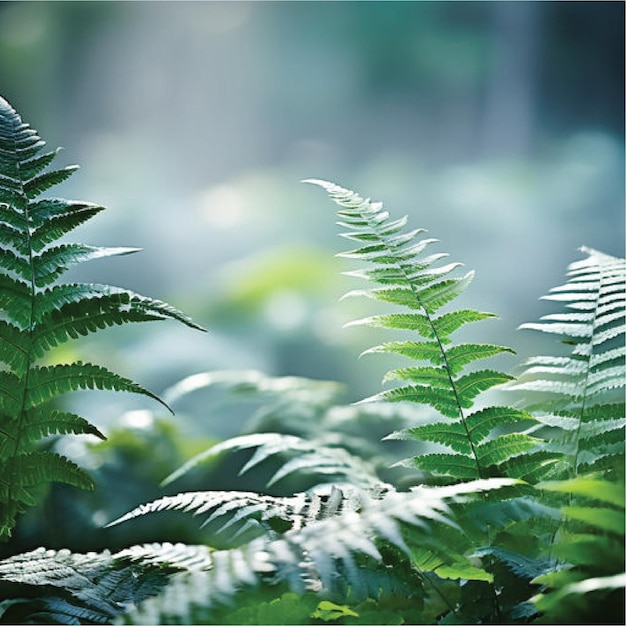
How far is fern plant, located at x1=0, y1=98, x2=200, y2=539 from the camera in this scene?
527mm

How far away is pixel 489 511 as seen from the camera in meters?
0.45

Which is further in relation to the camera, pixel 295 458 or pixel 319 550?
pixel 295 458

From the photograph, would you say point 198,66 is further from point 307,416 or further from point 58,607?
point 58,607

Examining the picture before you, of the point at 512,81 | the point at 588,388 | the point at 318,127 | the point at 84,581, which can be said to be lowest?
the point at 84,581

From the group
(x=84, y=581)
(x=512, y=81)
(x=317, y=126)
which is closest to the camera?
(x=84, y=581)

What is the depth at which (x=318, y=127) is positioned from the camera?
101 inches

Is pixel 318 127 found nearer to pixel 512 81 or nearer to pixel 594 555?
pixel 512 81

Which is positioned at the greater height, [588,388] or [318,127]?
[318,127]

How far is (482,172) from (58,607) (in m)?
2.32

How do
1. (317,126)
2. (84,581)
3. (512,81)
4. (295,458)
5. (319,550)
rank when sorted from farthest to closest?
(317,126)
(512,81)
(295,458)
(84,581)
(319,550)

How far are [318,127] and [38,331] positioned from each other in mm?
2137

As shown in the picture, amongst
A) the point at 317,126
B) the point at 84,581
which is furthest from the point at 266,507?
the point at 317,126

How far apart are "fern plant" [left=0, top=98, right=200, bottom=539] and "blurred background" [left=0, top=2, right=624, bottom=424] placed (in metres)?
1.54

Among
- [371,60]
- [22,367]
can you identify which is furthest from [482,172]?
[22,367]
